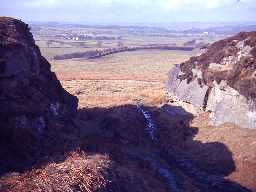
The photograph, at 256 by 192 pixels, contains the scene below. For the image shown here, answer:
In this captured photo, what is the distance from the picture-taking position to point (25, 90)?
32.4 meters

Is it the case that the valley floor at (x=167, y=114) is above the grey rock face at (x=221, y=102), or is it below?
below

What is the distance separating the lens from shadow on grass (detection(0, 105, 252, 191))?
26062 millimetres

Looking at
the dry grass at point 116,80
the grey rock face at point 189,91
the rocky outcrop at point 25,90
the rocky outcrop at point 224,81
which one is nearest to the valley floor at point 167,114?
the dry grass at point 116,80

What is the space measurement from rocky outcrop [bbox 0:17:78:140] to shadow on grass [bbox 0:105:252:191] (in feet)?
→ 2.41

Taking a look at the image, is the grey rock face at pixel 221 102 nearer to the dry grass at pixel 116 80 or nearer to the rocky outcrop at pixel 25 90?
the dry grass at pixel 116 80

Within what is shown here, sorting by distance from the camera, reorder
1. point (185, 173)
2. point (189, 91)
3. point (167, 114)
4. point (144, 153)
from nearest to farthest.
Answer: point (185, 173) → point (144, 153) → point (167, 114) → point (189, 91)

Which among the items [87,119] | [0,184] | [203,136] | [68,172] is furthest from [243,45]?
[0,184]

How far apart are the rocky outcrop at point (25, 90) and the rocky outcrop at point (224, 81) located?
1184cm

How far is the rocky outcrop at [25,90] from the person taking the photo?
94.2 feet

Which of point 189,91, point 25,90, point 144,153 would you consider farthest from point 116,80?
point 25,90

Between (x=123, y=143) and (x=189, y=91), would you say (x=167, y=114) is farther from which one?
(x=123, y=143)

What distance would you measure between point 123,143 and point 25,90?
821 centimetres

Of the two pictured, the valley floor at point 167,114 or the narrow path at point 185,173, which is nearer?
the narrow path at point 185,173

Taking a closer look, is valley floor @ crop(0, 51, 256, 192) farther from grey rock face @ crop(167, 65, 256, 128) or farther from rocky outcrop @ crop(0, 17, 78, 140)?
rocky outcrop @ crop(0, 17, 78, 140)
